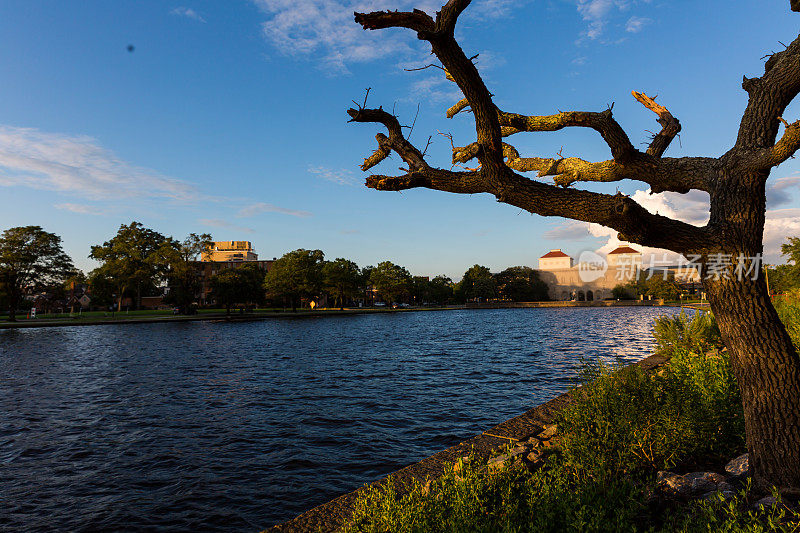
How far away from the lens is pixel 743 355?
17.1 feet

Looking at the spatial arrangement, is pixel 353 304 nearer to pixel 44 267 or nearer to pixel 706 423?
pixel 44 267

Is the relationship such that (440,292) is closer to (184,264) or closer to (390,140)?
(184,264)

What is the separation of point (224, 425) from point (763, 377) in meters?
12.9

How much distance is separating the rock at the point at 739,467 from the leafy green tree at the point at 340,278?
303 feet

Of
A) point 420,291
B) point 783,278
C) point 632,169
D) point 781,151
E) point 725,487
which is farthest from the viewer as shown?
point 420,291

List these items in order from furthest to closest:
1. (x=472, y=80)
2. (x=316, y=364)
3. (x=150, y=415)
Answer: (x=316, y=364) → (x=150, y=415) → (x=472, y=80)

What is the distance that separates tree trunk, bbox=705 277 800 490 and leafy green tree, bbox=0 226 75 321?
74408 millimetres

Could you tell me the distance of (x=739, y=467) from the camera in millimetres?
5605

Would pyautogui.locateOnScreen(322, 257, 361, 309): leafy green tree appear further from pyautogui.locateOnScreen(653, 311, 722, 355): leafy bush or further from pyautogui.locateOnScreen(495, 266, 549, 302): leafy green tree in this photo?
pyautogui.locateOnScreen(653, 311, 722, 355): leafy bush

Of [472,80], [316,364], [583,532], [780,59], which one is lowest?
[316,364]

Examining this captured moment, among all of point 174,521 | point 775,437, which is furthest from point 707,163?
point 174,521

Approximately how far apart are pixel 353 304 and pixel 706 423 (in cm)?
14283

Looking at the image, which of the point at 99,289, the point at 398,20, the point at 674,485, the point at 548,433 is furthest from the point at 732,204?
the point at 99,289

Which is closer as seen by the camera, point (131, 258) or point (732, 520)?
point (732, 520)
